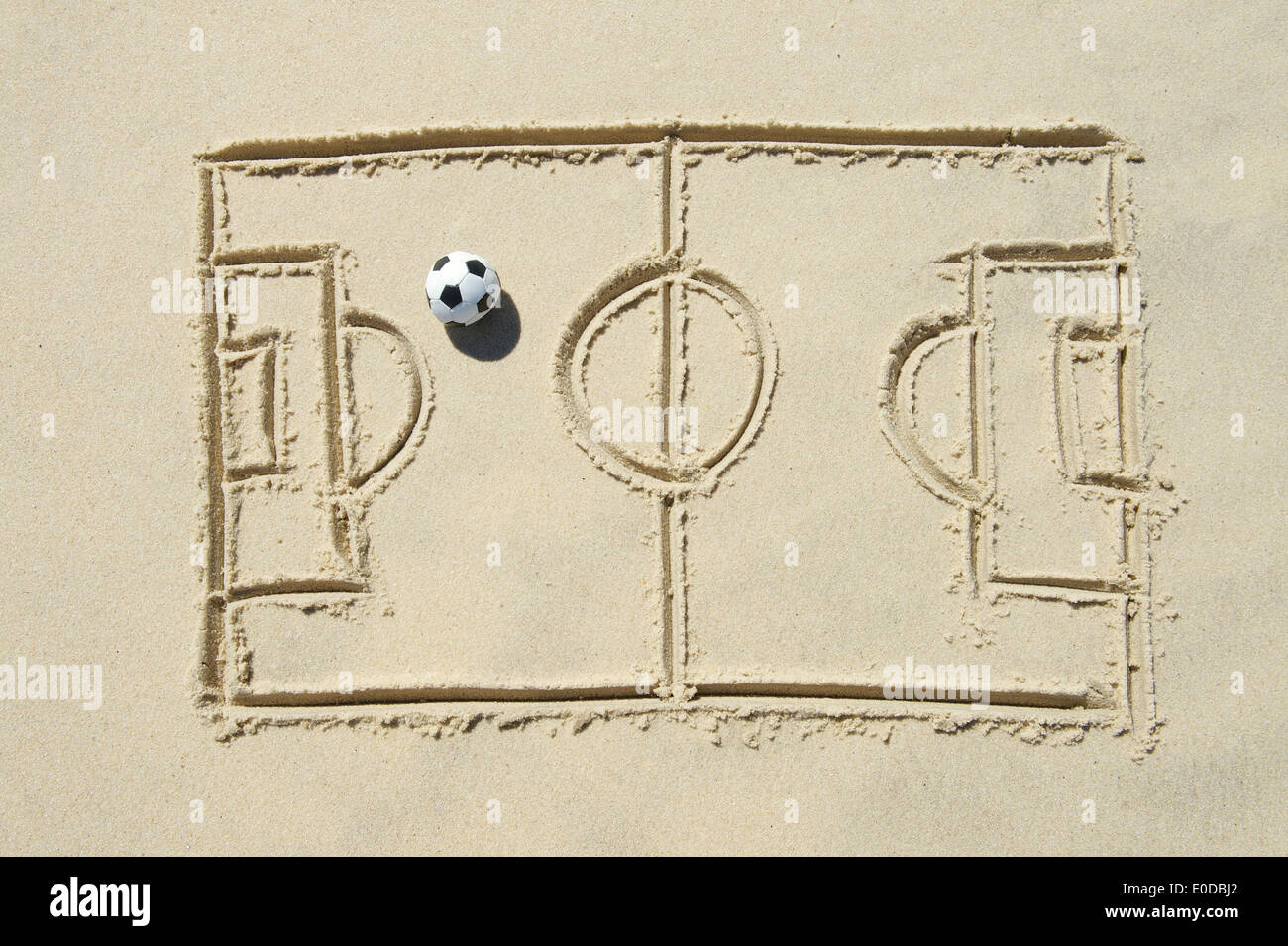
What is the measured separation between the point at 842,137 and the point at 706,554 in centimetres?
205

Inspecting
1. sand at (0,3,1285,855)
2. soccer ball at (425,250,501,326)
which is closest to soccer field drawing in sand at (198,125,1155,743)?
sand at (0,3,1285,855)

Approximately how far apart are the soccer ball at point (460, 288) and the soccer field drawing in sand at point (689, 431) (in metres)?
0.18

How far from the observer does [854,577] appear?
3605 millimetres

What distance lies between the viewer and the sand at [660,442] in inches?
140

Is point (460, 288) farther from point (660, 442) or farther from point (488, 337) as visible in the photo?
point (660, 442)

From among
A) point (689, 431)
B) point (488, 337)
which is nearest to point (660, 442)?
point (689, 431)

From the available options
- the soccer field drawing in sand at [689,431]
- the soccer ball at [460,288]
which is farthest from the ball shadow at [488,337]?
the soccer ball at [460,288]

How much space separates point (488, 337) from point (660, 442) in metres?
0.94

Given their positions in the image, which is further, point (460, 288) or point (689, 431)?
point (689, 431)

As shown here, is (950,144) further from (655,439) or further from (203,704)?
(203,704)

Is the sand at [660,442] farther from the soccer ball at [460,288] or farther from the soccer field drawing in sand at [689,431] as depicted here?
the soccer ball at [460,288]

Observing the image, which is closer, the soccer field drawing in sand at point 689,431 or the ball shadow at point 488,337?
the soccer field drawing in sand at point 689,431

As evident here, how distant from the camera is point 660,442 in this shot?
366 cm

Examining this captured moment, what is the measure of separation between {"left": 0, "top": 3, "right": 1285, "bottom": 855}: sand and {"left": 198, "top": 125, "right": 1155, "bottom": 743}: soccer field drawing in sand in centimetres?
2
